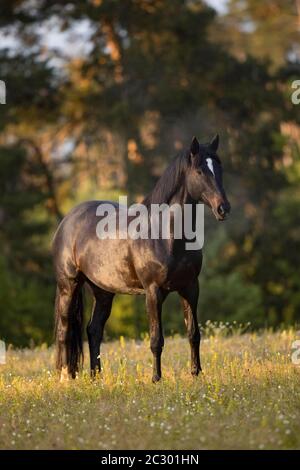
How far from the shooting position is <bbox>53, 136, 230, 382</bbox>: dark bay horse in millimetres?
9234

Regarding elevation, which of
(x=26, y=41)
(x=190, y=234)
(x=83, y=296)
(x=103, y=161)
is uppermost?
(x=26, y=41)

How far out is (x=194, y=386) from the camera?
8.92 metres

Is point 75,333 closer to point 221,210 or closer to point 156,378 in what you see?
point 156,378

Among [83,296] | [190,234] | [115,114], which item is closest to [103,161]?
[115,114]

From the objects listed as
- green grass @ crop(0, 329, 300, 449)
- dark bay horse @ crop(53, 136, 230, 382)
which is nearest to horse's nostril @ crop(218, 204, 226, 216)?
dark bay horse @ crop(53, 136, 230, 382)

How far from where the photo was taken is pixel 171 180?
9.53m

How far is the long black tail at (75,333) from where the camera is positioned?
10.9 m

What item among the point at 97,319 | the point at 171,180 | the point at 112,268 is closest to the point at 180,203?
the point at 171,180

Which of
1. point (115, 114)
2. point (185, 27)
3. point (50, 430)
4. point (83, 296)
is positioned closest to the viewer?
point (50, 430)

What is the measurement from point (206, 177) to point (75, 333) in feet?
10.6

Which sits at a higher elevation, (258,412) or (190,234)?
(190,234)
